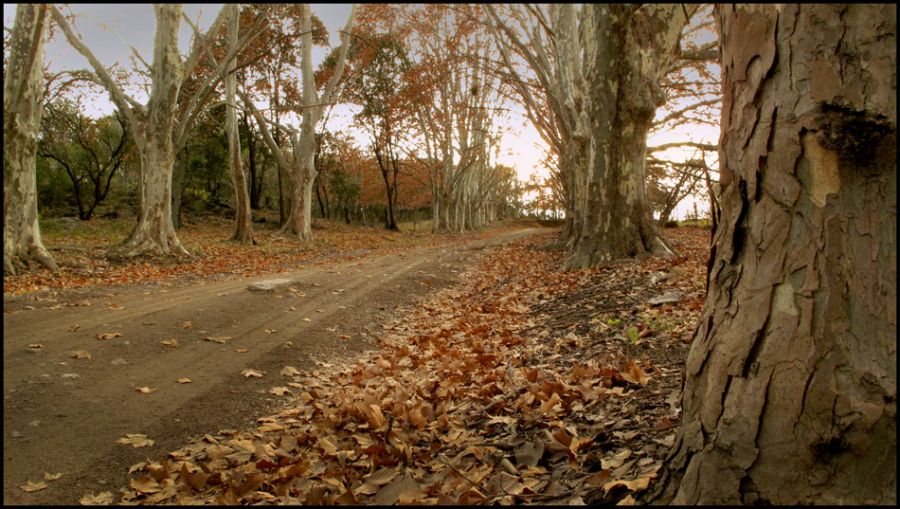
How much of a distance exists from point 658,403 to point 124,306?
229 inches

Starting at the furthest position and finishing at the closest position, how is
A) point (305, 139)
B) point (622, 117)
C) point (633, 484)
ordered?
point (305, 139)
point (622, 117)
point (633, 484)

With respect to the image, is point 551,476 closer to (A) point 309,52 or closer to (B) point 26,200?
(B) point 26,200

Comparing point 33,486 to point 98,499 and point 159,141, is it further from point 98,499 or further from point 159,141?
point 159,141

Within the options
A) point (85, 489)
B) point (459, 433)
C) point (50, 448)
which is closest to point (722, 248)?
point (459, 433)

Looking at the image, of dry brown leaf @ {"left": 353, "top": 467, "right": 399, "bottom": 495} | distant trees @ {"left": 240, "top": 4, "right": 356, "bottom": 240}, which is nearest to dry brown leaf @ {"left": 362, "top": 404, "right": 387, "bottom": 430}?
dry brown leaf @ {"left": 353, "top": 467, "right": 399, "bottom": 495}

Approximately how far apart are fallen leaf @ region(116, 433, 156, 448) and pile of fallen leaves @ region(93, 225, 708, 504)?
23 centimetres

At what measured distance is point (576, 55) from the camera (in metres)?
10.2

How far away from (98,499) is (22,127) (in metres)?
8.43

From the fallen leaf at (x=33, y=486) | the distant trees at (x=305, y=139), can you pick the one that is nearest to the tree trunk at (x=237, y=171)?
the distant trees at (x=305, y=139)

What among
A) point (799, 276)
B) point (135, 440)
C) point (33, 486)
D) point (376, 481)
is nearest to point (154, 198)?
point (135, 440)

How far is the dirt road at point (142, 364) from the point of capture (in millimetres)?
2697

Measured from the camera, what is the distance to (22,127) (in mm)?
7965

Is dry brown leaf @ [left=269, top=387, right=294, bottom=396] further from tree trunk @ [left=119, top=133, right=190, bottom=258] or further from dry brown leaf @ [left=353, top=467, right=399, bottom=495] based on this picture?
tree trunk @ [left=119, top=133, right=190, bottom=258]

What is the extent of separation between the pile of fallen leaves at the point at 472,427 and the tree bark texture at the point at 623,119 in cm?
286
